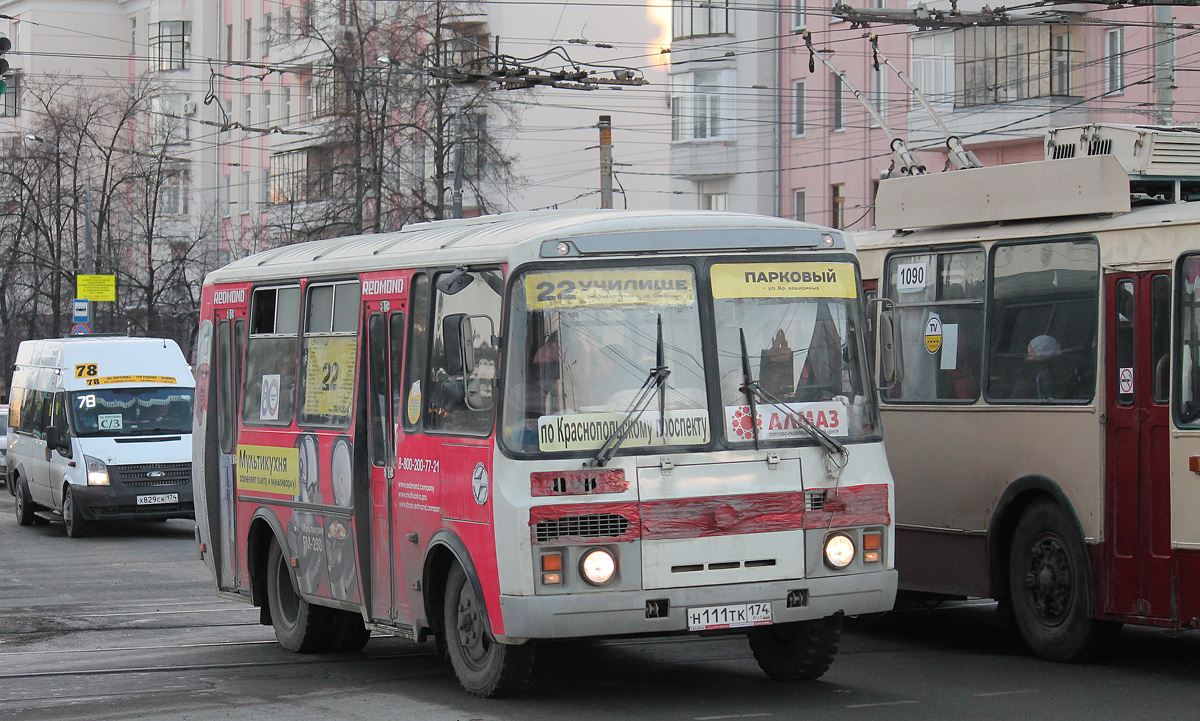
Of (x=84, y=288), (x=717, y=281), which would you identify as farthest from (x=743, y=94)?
(x=717, y=281)

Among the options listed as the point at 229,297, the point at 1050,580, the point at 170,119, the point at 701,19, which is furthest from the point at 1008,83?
the point at 170,119

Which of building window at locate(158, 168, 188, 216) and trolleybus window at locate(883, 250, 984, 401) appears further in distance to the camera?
building window at locate(158, 168, 188, 216)

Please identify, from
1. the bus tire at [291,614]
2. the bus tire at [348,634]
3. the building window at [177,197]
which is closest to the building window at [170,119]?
the building window at [177,197]

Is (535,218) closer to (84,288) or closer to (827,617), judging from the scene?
(827,617)

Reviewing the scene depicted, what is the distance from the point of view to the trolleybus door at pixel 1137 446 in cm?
1035

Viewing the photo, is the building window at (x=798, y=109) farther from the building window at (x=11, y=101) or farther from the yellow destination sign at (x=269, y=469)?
the yellow destination sign at (x=269, y=469)

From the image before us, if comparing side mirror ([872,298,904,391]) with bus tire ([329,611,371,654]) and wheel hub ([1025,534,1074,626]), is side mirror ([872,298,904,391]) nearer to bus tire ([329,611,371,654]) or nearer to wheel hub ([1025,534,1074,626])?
wheel hub ([1025,534,1074,626])

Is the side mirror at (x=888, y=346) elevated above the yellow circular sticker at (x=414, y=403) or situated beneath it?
elevated above

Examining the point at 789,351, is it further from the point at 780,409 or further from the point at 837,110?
the point at 837,110

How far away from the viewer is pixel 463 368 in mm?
9461

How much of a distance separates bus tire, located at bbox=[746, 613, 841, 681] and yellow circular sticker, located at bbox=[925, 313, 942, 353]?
9.61 feet

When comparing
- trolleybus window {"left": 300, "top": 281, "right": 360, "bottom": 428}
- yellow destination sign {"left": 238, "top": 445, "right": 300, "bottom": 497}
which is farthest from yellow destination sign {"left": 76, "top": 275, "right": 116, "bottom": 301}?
trolleybus window {"left": 300, "top": 281, "right": 360, "bottom": 428}

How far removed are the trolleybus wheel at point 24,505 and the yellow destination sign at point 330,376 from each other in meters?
16.1

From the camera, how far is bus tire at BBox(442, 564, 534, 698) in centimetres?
947
